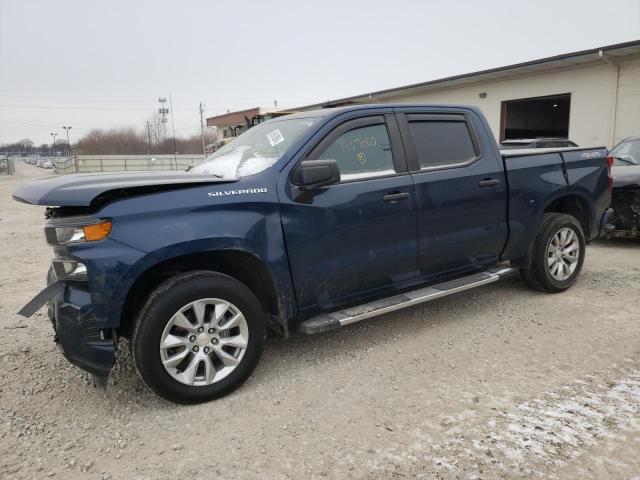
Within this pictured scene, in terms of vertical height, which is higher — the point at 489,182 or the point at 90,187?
the point at 90,187

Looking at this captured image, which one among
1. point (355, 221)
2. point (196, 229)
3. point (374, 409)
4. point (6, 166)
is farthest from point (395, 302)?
point (6, 166)

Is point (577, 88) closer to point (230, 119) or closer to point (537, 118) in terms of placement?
point (537, 118)

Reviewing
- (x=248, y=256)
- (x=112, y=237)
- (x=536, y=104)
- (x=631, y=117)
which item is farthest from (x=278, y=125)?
(x=536, y=104)

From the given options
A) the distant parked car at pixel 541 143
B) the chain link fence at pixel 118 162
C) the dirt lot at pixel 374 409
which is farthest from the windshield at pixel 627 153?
the chain link fence at pixel 118 162

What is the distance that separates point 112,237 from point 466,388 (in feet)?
8.09

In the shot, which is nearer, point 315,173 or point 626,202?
point 315,173

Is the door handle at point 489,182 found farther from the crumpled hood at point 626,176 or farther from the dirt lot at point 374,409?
the crumpled hood at point 626,176

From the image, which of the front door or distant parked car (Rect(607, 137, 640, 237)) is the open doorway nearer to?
distant parked car (Rect(607, 137, 640, 237))

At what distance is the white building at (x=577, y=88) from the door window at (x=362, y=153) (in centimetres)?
1124

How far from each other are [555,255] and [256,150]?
10.8 ft

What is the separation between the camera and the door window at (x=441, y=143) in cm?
406

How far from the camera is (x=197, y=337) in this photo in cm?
304

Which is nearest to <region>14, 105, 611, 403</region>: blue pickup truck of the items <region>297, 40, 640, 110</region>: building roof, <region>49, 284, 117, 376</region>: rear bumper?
<region>49, 284, 117, 376</region>: rear bumper

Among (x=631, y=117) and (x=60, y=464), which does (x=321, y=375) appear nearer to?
(x=60, y=464)
